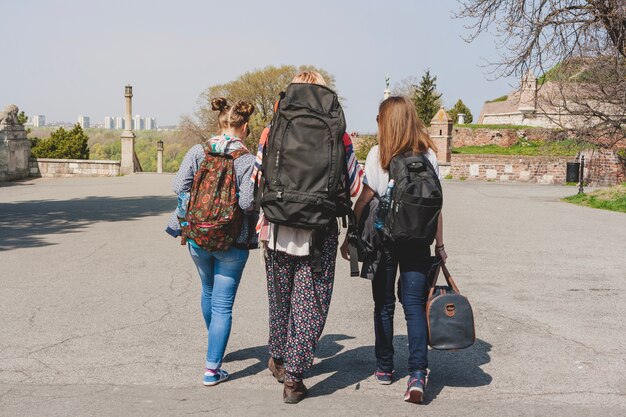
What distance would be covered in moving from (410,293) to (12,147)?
25.9 meters

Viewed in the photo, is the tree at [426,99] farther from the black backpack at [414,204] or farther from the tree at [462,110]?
the black backpack at [414,204]

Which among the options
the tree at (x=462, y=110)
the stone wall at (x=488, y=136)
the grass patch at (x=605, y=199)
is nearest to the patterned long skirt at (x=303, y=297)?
the grass patch at (x=605, y=199)

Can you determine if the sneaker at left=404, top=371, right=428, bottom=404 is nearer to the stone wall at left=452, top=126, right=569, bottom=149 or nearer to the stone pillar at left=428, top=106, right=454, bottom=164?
the stone pillar at left=428, top=106, right=454, bottom=164

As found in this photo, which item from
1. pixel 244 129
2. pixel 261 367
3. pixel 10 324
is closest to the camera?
pixel 244 129

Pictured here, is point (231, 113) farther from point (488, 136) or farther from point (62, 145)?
point (488, 136)

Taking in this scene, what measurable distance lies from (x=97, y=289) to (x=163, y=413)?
379 cm

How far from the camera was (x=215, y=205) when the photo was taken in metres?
4.48

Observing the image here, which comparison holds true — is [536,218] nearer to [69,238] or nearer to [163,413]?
[69,238]

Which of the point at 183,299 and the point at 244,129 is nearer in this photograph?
the point at 244,129

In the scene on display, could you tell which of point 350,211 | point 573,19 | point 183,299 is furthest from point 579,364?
point 573,19

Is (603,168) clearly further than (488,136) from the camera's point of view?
No

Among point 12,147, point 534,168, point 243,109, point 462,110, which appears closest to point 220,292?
point 243,109

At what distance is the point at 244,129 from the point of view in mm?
4684

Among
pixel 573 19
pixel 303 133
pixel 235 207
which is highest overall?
pixel 573 19
